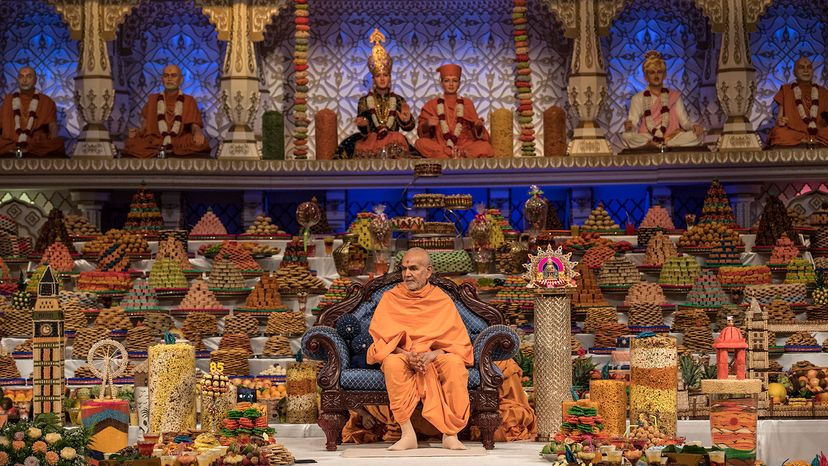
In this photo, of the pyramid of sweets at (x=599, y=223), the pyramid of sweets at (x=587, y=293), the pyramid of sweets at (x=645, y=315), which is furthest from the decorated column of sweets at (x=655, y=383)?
the pyramid of sweets at (x=599, y=223)

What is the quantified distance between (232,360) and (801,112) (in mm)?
7773

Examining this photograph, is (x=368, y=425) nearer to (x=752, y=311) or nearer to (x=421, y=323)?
→ (x=421, y=323)

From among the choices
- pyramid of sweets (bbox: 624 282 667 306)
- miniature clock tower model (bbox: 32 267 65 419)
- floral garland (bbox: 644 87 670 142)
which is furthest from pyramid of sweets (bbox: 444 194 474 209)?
miniature clock tower model (bbox: 32 267 65 419)

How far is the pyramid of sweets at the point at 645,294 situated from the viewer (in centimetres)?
1477

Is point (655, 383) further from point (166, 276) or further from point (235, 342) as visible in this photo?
point (166, 276)

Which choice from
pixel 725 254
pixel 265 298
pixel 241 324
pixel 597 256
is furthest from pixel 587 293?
pixel 241 324

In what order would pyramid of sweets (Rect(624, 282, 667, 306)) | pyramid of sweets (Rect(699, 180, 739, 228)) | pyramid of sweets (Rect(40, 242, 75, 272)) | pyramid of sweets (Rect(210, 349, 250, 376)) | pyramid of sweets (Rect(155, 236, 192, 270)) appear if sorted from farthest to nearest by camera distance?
pyramid of sweets (Rect(699, 180, 739, 228))
pyramid of sweets (Rect(40, 242, 75, 272))
pyramid of sweets (Rect(155, 236, 192, 270))
pyramid of sweets (Rect(624, 282, 667, 306))
pyramid of sweets (Rect(210, 349, 250, 376))

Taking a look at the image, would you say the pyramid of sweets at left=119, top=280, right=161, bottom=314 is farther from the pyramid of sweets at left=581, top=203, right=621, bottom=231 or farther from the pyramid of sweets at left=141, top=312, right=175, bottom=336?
the pyramid of sweets at left=581, top=203, right=621, bottom=231

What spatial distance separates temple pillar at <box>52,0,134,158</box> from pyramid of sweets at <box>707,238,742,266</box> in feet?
21.8

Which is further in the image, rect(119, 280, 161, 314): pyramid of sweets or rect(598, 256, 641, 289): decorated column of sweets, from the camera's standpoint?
rect(598, 256, 641, 289): decorated column of sweets

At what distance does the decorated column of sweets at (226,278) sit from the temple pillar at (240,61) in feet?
11.4

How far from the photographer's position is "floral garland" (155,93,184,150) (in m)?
18.6

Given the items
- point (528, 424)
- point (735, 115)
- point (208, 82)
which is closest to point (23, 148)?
point (208, 82)

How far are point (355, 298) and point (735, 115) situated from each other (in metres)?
8.05
